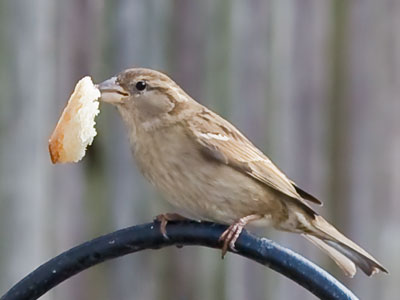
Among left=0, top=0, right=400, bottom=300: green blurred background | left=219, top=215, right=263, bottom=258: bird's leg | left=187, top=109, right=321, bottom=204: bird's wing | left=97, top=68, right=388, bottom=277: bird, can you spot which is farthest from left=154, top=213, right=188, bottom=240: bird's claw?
left=0, top=0, right=400, bottom=300: green blurred background

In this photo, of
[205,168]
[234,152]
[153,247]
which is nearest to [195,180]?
[205,168]

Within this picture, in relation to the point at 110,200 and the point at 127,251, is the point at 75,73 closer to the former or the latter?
the point at 110,200

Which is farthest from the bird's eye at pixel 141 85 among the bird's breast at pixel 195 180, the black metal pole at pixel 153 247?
the black metal pole at pixel 153 247

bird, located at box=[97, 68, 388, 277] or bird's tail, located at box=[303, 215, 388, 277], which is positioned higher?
bird, located at box=[97, 68, 388, 277]

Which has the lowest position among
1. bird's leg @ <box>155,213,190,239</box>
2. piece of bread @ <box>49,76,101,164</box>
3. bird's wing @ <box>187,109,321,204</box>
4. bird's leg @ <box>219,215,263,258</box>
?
bird's leg @ <box>219,215,263,258</box>

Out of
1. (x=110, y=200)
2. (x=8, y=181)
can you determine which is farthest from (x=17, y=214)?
(x=110, y=200)

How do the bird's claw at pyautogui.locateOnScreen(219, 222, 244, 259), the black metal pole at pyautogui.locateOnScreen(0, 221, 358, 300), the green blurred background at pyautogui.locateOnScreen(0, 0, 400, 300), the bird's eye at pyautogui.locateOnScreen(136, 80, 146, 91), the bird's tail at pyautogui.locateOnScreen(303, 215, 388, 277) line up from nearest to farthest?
the black metal pole at pyautogui.locateOnScreen(0, 221, 358, 300), the bird's claw at pyautogui.locateOnScreen(219, 222, 244, 259), the bird's tail at pyautogui.locateOnScreen(303, 215, 388, 277), the bird's eye at pyautogui.locateOnScreen(136, 80, 146, 91), the green blurred background at pyautogui.locateOnScreen(0, 0, 400, 300)

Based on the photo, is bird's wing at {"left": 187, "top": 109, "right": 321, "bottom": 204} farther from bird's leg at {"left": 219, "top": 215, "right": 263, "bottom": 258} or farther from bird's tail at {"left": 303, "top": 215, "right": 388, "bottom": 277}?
bird's leg at {"left": 219, "top": 215, "right": 263, "bottom": 258}
